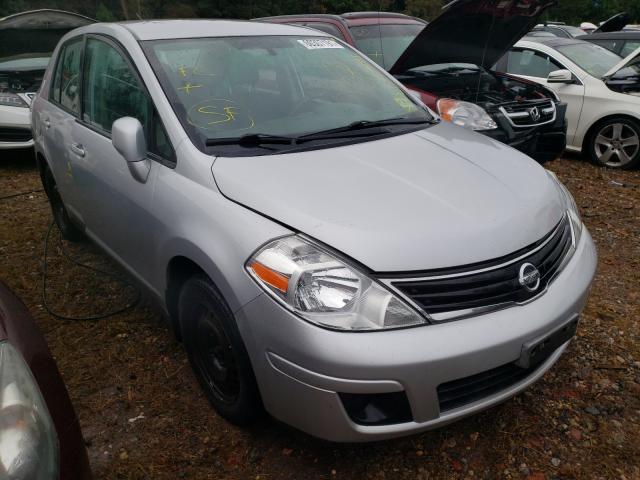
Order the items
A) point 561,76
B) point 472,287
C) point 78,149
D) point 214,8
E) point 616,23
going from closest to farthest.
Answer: point 472,287 → point 78,149 → point 561,76 → point 616,23 → point 214,8

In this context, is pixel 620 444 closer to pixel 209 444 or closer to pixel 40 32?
pixel 209 444

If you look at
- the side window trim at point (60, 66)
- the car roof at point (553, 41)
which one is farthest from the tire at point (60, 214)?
the car roof at point (553, 41)

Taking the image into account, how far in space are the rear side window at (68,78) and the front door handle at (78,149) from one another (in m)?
0.23

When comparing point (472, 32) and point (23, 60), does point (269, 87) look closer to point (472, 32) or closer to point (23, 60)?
point (472, 32)

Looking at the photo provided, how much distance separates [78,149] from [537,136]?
399 centimetres

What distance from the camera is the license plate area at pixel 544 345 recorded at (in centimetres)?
187

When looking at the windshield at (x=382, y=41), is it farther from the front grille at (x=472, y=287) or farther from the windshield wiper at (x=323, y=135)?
the front grille at (x=472, y=287)

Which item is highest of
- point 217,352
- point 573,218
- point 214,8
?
point 573,218

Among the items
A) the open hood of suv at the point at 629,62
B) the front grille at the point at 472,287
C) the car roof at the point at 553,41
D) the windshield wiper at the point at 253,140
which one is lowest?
the open hood of suv at the point at 629,62

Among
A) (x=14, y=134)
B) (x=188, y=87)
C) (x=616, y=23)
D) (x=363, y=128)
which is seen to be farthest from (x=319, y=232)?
(x=616, y=23)

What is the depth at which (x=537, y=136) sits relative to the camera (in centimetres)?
506

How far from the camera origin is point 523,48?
6789 mm

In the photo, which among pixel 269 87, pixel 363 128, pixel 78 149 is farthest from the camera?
pixel 78 149

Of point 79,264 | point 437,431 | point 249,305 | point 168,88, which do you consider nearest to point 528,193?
point 437,431
